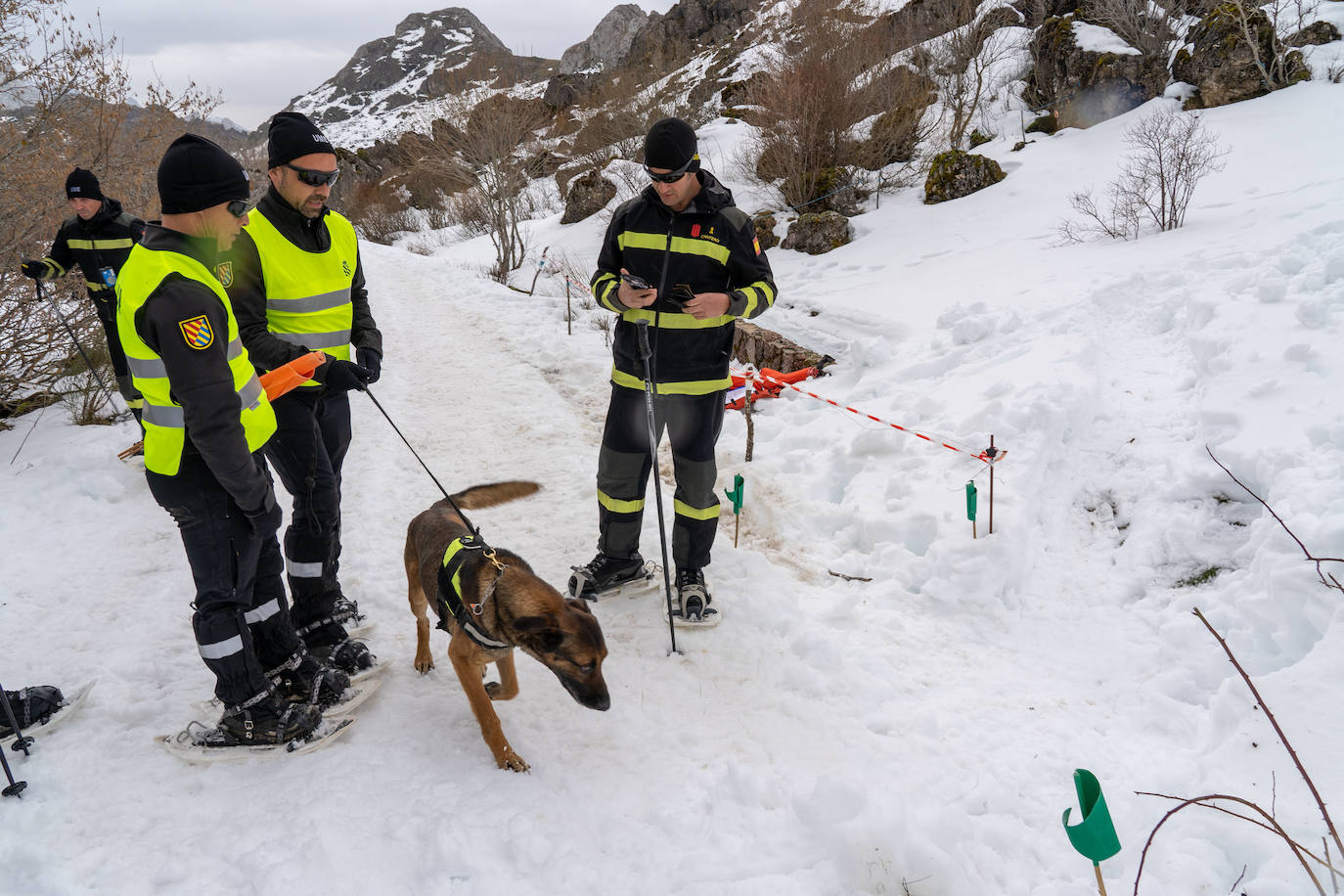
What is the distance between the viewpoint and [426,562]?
3.03 metres

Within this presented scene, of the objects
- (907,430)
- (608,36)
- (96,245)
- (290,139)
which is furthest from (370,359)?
(608,36)

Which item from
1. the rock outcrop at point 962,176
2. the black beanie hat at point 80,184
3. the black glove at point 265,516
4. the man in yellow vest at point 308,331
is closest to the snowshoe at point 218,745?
the man in yellow vest at point 308,331

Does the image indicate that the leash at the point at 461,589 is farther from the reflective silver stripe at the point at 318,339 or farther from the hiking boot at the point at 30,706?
the hiking boot at the point at 30,706

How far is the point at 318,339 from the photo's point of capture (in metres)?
3.09

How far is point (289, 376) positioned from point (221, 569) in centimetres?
78

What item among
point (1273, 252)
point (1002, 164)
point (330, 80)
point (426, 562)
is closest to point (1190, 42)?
point (1002, 164)

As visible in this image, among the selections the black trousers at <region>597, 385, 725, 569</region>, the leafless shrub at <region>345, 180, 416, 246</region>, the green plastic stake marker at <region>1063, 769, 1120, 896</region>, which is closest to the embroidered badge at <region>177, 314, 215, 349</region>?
the black trousers at <region>597, 385, 725, 569</region>

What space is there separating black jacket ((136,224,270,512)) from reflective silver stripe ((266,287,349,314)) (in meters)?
0.54

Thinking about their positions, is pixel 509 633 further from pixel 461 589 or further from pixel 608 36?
pixel 608 36

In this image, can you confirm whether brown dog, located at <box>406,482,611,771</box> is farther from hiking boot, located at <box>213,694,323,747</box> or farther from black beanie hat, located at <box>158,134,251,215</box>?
black beanie hat, located at <box>158,134,251,215</box>

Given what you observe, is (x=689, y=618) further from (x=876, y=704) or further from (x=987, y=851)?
(x=987, y=851)

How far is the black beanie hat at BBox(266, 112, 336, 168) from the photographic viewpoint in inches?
108

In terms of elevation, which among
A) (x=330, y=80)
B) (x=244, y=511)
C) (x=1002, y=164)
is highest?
(x=330, y=80)

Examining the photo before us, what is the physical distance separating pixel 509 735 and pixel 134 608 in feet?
7.94
